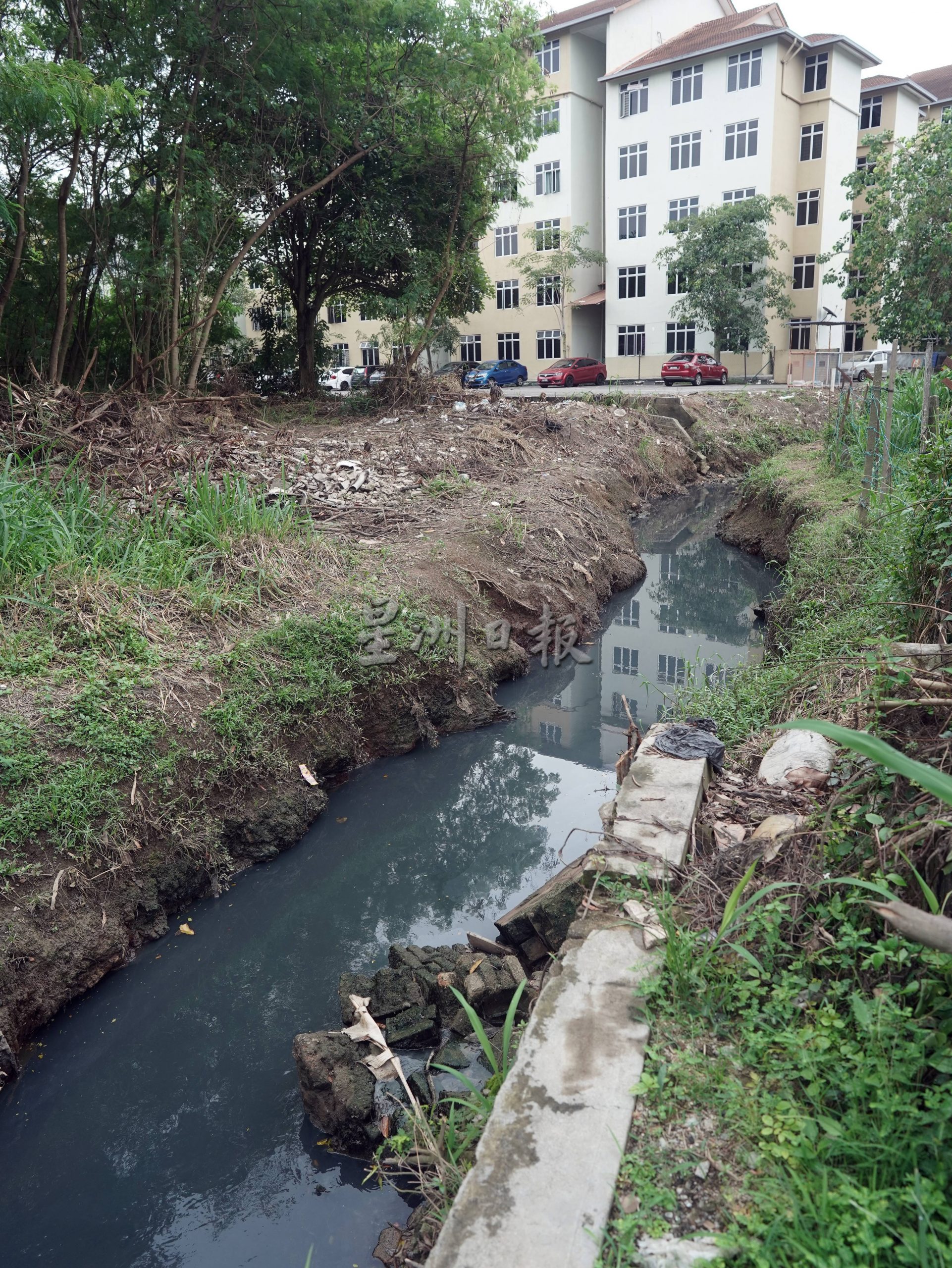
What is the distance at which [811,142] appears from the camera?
2755cm

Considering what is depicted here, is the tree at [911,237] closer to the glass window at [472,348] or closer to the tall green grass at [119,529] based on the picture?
the tall green grass at [119,529]

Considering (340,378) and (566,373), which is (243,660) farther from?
(340,378)

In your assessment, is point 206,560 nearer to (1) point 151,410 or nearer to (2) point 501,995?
(1) point 151,410

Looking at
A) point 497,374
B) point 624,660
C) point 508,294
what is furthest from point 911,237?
point 508,294

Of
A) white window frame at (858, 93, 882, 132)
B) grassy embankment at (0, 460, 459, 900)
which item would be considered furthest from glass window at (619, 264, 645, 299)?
grassy embankment at (0, 460, 459, 900)

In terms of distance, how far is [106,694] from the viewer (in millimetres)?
4652

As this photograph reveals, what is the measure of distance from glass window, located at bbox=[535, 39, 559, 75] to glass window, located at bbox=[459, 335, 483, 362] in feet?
30.2

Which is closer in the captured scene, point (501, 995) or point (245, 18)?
point (501, 995)

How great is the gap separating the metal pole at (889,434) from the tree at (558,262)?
2476 centimetres

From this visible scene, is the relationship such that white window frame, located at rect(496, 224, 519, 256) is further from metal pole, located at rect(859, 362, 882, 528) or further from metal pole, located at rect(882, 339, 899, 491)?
metal pole, located at rect(882, 339, 899, 491)

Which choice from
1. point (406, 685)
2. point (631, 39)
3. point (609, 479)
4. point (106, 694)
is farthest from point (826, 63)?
point (106, 694)

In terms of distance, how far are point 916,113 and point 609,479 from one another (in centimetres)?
2813

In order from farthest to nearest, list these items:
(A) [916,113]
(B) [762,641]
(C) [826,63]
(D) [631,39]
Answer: (A) [916,113] < (D) [631,39] < (C) [826,63] < (B) [762,641]

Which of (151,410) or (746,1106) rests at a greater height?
(151,410)
